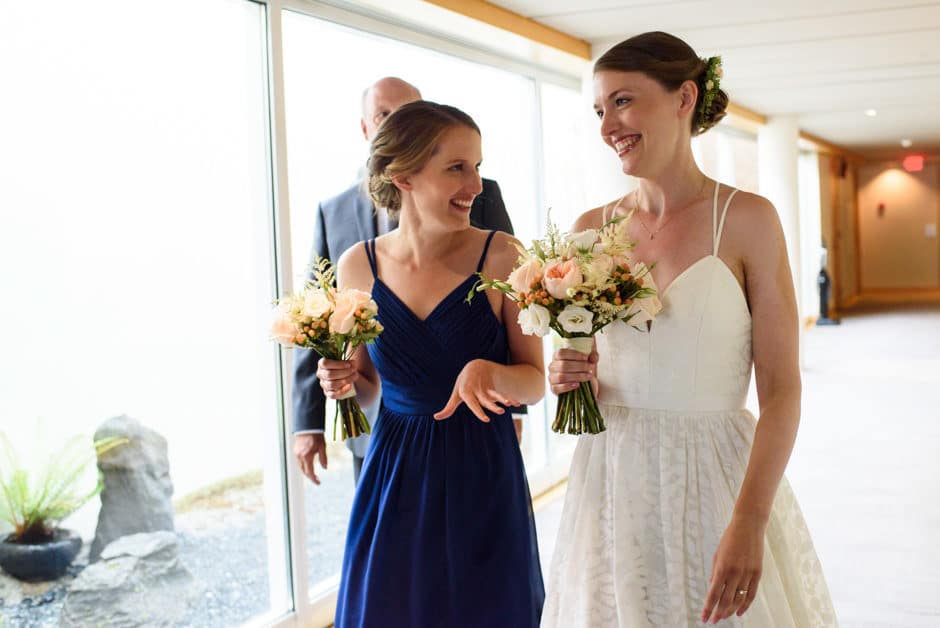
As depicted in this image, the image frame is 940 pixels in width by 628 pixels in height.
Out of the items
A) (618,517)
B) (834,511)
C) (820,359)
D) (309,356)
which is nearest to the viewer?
(618,517)

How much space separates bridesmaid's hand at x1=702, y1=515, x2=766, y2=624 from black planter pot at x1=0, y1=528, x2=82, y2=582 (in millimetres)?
2164

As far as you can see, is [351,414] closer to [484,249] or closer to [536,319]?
[484,249]

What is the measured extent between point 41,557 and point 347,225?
142 centimetres

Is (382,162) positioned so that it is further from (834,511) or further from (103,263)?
(834,511)

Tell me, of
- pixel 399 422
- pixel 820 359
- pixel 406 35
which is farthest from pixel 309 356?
pixel 820 359

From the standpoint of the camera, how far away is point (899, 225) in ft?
74.1

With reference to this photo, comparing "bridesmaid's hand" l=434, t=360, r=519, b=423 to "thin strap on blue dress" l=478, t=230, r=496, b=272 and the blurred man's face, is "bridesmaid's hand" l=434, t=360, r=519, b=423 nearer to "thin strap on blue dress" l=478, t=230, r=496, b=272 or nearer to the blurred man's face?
"thin strap on blue dress" l=478, t=230, r=496, b=272

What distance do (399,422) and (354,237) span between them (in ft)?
3.18

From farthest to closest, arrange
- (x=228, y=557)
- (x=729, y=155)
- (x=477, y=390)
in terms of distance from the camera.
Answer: (x=729, y=155)
(x=228, y=557)
(x=477, y=390)

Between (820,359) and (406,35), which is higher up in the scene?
(406,35)

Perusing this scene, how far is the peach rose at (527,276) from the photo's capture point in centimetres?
202

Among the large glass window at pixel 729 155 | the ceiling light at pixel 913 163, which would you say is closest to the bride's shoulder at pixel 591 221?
the large glass window at pixel 729 155

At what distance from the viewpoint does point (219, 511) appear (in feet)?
13.0

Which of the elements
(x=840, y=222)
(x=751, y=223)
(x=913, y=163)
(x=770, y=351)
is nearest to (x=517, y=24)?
(x=751, y=223)
